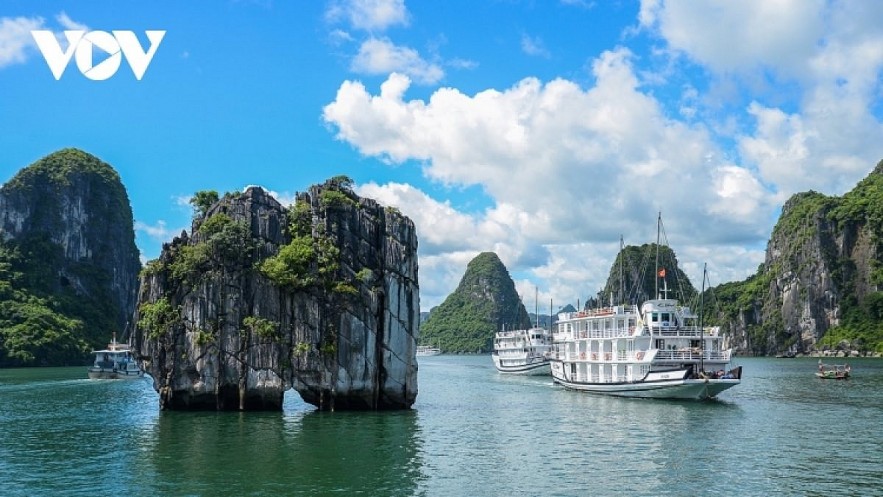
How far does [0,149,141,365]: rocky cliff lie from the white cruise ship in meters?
93.5

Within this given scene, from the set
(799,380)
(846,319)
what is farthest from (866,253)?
(799,380)

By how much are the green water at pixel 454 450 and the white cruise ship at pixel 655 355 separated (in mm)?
1833

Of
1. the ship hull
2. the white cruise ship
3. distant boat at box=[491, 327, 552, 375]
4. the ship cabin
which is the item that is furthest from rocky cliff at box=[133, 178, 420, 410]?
distant boat at box=[491, 327, 552, 375]

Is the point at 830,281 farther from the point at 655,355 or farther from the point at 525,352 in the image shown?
the point at 655,355

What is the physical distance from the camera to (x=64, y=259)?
486 feet

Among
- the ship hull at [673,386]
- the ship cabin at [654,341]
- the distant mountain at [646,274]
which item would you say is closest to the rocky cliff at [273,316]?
the ship hull at [673,386]

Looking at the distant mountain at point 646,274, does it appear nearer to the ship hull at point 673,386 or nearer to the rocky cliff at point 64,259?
the rocky cliff at point 64,259

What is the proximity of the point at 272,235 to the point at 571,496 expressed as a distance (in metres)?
26.5

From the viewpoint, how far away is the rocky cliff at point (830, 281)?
16662 centimetres

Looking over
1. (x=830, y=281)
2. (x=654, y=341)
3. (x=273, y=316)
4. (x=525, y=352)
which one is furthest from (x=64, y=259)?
(x=830, y=281)

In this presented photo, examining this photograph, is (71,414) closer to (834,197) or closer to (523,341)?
(523,341)

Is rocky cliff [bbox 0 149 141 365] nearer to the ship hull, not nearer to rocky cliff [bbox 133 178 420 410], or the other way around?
rocky cliff [bbox 133 178 420 410]

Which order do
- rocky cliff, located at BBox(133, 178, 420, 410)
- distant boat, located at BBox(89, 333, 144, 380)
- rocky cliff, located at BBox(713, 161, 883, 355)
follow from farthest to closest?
1. rocky cliff, located at BBox(713, 161, 883, 355)
2. distant boat, located at BBox(89, 333, 144, 380)
3. rocky cliff, located at BBox(133, 178, 420, 410)

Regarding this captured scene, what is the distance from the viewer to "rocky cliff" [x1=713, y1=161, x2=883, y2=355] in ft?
547
